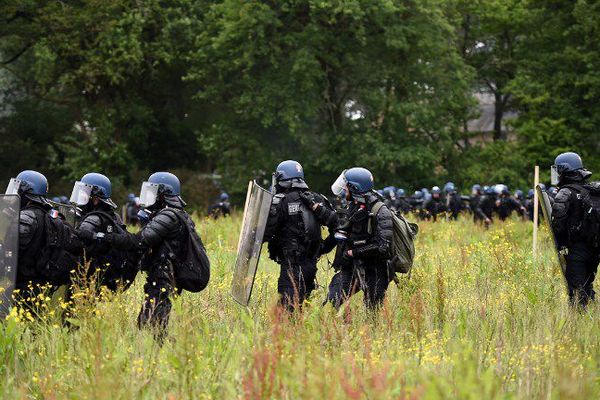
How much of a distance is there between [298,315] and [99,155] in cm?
3118

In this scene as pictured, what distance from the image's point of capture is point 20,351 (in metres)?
7.25

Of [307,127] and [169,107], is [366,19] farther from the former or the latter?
[169,107]

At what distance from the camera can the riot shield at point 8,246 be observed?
7895 millimetres

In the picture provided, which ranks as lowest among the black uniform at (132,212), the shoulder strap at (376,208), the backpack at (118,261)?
the black uniform at (132,212)

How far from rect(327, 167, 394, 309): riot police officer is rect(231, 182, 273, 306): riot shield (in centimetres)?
68

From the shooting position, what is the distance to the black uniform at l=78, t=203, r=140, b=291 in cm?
831

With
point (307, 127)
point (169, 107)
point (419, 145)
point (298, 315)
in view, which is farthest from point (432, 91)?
point (298, 315)

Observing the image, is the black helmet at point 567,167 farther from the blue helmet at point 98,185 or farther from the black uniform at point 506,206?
the black uniform at point 506,206

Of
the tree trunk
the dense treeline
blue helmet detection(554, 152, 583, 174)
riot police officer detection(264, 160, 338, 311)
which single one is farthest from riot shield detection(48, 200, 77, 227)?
the tree trunk

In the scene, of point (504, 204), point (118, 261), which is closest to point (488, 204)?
point (504, 204)

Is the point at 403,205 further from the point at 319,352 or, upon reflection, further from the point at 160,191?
the point at 319,352

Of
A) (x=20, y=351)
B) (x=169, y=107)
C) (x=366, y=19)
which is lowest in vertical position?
(x=20, y=351)

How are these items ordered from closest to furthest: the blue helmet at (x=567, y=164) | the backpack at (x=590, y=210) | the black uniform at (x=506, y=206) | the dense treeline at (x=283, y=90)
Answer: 1. the backpack at (x=590, y=210)
2. the blue helmet at (x=567, y=164)
3. the black uniform at (x=506, y=206)
4. the dense treeline at (x=283, y=90)

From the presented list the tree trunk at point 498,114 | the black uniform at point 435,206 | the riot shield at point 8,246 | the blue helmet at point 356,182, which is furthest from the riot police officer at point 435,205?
the riot shield at point 8,246
